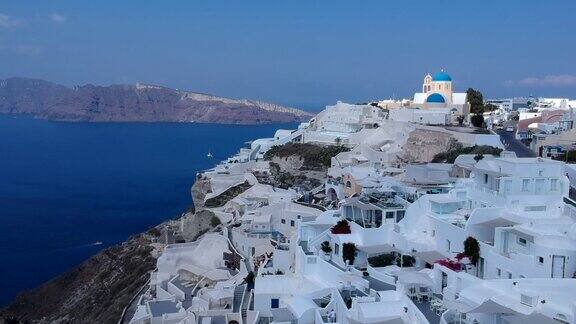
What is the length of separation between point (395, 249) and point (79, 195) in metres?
48.3

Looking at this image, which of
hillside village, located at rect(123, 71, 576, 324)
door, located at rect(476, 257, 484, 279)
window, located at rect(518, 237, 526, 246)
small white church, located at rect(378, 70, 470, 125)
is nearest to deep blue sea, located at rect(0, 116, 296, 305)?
hillside village, located at rect(123, 71, 576, 324)

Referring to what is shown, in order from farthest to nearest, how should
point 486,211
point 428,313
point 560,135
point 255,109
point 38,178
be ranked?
point 255,109, point 38,178, point 560,135, point 486,211, point 428,313

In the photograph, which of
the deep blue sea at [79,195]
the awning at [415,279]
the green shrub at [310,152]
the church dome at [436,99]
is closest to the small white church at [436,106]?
the church dome at [436,99]

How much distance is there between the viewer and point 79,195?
59.2 meters

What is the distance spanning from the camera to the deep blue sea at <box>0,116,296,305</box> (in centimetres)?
3878

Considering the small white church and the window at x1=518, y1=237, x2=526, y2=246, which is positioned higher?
the small white church

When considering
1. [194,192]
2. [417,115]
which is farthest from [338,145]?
[194,192]

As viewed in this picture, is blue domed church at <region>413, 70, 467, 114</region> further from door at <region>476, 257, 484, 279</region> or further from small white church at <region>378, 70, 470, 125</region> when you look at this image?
door at <region>476, 257, 484, 279</region>

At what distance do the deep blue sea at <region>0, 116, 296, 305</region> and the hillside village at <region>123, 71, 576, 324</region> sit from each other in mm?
11381

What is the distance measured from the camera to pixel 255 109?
197625 mm

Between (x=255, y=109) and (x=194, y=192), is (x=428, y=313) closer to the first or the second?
(x=194, y=192)

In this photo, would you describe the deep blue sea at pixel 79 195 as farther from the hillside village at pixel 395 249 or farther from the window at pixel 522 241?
the window at pixel 522 241

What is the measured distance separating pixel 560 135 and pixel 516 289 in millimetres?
16154

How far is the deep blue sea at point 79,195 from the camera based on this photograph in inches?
1527
